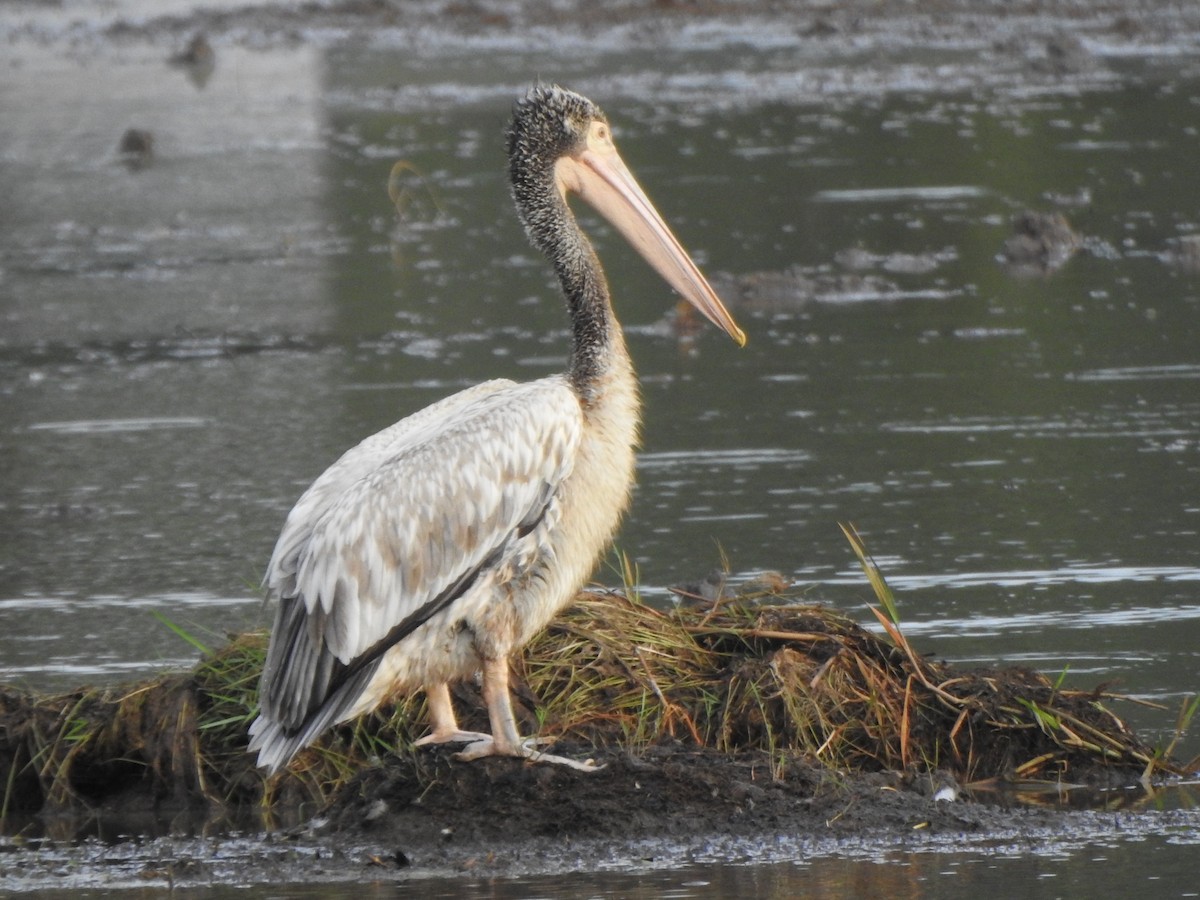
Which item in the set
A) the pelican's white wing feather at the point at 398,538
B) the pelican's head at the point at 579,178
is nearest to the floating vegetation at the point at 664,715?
the pelican's white wing feather at the point at 398,538

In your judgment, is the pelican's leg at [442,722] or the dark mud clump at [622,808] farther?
the pelican's leg at [442,722]

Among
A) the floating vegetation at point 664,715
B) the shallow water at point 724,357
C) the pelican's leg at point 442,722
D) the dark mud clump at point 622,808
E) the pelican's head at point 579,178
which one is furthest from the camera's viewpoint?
the shallow water at point 724,357

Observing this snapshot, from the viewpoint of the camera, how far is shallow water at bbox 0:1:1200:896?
7.57m

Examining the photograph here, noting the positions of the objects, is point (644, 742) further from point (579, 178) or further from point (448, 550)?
point (579, 178)

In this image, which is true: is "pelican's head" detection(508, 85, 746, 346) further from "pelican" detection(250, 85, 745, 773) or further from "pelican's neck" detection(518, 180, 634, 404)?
"pelican" detection(250, 85, 745, 773)

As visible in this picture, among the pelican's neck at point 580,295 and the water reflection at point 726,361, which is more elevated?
the pelican's neck at point 580,295

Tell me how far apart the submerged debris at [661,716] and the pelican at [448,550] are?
323 mm

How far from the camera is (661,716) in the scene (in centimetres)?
600

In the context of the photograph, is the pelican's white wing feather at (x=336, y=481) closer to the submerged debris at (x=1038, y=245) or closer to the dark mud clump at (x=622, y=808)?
the dark mud clump at (x=622, y=808)

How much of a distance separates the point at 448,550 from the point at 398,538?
0.45ft

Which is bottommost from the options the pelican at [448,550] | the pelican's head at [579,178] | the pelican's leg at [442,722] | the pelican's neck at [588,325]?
the pelican's leg at [442,722]

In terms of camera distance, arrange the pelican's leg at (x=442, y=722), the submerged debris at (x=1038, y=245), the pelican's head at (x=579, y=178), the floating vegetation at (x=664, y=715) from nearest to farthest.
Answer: the pelican's leg at (x=442, y=722) < the floating vegetation at (x=664, y=715) < the pelican's head at (x=579, y=178) < the submerged debris at (x=1038, y=245)

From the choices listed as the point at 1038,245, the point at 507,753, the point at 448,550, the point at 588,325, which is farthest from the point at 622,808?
the point at 1038,245

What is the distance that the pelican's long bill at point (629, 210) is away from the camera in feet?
21.8
